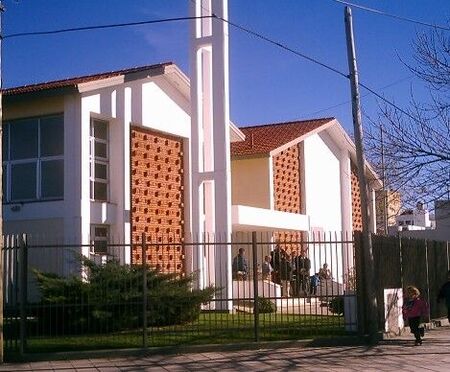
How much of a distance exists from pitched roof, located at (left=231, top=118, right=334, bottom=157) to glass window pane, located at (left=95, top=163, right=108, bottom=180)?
9062 mm

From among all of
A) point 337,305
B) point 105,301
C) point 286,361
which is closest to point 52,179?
point 105,301

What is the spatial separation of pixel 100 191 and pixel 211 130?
407cm

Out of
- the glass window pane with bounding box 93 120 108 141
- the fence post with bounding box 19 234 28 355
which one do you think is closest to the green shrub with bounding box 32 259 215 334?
the fence post with bounding box 19 234 28 355

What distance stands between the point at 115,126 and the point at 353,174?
61.9 ft

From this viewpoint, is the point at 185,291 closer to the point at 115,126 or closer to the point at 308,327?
the point at 308,327

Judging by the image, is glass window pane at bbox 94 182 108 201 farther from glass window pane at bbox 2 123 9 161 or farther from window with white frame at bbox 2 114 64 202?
glass window pane at bbox 2 123 9 161

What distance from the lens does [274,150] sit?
30.1 m

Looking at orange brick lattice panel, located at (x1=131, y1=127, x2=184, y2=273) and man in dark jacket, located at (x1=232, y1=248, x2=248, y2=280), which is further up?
orange brick lattice panel, located at (x1=131, y1=127, x2=184, y2=273)

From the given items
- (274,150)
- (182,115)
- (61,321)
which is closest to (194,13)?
(182,115)

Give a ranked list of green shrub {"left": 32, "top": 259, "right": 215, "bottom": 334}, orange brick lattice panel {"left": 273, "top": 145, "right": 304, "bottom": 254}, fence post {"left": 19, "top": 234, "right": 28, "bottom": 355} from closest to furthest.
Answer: fence post {"left": 19, "top": 234, "right": 28, "bottom": 355} → green shrub {"left": 32, "top": 259, "right": 215, "bottom": 334} → orange brick lattice panel {"left": 273, "top": 145, "right": 304, "bottom": 254}

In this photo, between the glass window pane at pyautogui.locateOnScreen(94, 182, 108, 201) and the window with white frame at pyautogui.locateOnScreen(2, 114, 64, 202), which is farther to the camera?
the glass window pane at pyautogui.locateOnScreen(94, 182, 108, 201)

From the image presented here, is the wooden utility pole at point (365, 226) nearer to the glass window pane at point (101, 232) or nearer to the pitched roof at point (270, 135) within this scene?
the glass window pane at point (101, 232)

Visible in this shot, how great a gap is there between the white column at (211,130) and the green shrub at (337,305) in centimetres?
542

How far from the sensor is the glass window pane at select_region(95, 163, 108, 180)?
22141 millimetres
